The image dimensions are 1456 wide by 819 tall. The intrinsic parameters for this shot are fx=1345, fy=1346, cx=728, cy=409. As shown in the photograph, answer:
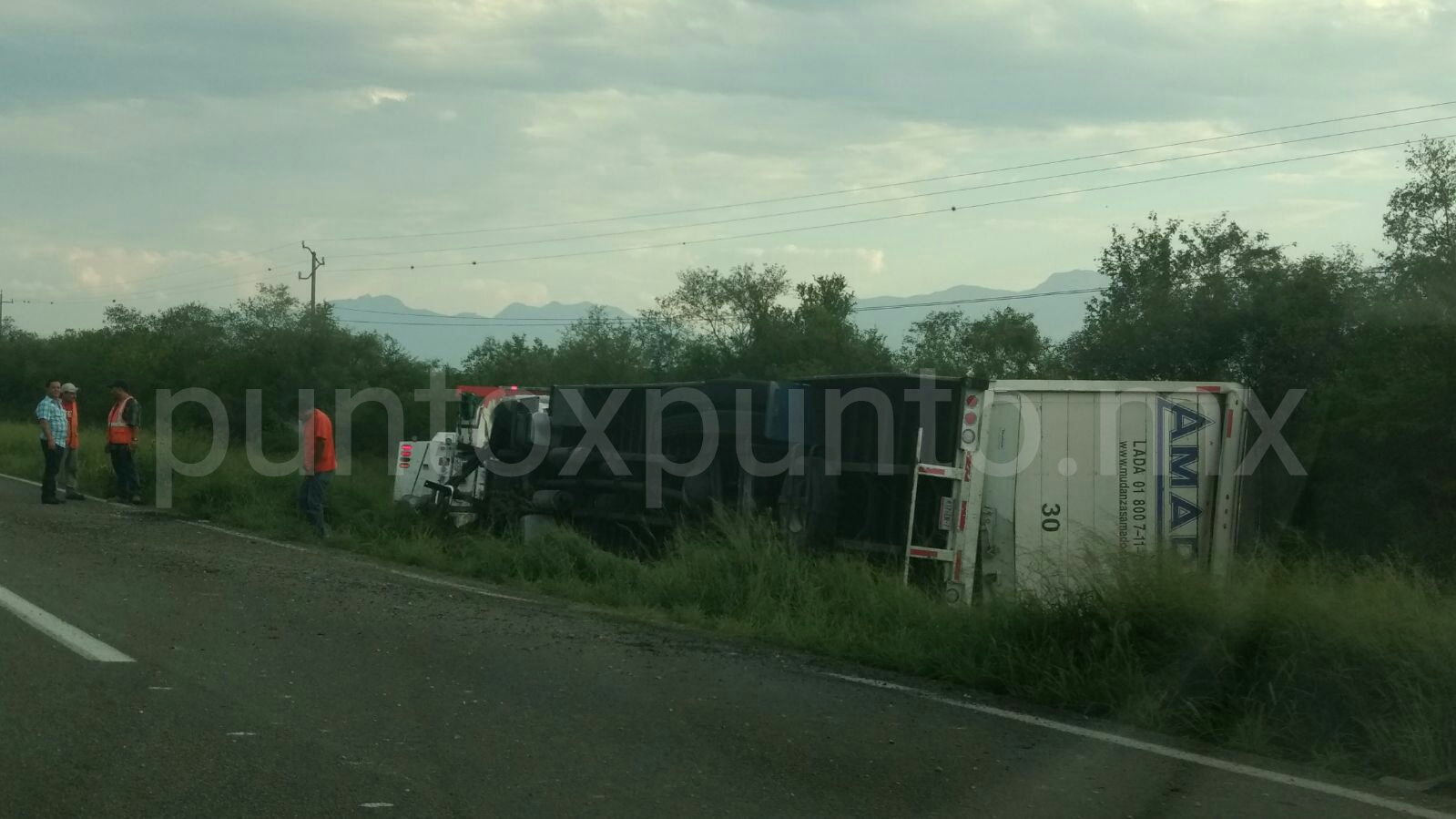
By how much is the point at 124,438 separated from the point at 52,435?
897 millimetres

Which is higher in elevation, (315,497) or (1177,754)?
(315,497)

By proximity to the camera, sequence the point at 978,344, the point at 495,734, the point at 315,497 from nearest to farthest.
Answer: the point at 495,734 < the point at 315,497 < the point at 978,344

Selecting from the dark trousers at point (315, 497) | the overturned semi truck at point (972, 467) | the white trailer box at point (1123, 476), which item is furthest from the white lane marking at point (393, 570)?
the white trailer box at point (1123, 476)

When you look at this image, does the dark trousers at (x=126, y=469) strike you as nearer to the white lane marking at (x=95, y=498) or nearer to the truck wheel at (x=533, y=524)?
the white lane marking at (x=95, y=498)

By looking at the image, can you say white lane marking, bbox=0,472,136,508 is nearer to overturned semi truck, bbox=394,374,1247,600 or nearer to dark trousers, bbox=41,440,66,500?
dark trousers, bbox=41,440,66,500

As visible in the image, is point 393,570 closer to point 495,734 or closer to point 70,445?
point 495,734

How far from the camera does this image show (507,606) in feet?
34.1

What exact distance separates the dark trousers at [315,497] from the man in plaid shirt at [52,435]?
4.57 metres

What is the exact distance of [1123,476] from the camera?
1057cm

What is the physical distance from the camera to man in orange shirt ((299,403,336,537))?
15258 millimetres

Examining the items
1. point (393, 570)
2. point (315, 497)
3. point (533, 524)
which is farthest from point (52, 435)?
point (393, 570)

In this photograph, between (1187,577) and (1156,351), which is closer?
(1187,577)

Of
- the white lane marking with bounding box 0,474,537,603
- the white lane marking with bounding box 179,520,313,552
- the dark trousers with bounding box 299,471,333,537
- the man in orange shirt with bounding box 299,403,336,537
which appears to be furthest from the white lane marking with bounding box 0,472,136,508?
the man in orange shirt with bounding box 299,403,336,537

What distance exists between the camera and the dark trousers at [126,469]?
18641mm
